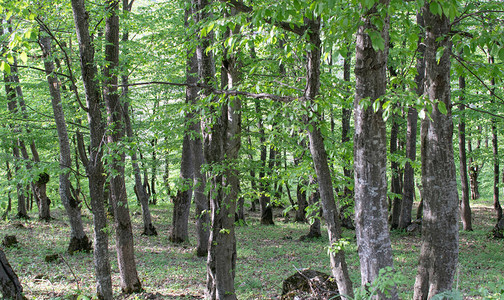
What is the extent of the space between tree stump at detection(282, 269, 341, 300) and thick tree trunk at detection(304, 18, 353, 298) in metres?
1.41

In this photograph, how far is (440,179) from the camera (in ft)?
15.8

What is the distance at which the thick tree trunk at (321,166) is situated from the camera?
13.2 ft

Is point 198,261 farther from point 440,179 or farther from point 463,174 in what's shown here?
point 463,174

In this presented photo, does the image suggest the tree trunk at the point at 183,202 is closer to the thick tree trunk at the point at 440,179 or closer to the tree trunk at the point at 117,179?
the tree trunk at the point at 117,179

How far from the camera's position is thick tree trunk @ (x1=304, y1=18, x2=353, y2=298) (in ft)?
13.2

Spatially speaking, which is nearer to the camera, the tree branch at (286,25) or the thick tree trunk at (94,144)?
the tree branch at (286,25)

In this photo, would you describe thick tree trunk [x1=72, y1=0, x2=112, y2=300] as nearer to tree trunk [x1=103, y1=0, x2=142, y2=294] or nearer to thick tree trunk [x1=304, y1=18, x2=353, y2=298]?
tree trunk [x1=103, y1=0, x2=142, y2=294]

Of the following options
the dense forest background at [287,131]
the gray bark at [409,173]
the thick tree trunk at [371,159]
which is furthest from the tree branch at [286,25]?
the gray bark at [409,173]

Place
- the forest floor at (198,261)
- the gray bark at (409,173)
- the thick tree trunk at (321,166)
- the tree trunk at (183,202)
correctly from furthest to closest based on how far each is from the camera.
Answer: the gray bark at (409,173) → the tree trunk at (183,202) → the forest floor at (198,261) → the thick tree trunk at (321,166)

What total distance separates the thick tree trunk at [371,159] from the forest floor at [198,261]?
273 cm

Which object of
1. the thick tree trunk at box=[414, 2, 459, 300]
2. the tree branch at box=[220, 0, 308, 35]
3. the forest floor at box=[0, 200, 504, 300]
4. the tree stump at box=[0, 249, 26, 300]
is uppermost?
the tree branch at box=[220, 0, 308, 35]

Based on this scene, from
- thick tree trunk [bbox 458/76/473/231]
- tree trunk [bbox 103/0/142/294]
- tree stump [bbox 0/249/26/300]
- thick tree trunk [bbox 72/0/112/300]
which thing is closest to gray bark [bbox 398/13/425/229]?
thick tree trunk [bbox 458/76/473/231]

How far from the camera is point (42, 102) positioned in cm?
1488

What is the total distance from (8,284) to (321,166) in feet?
14.6
